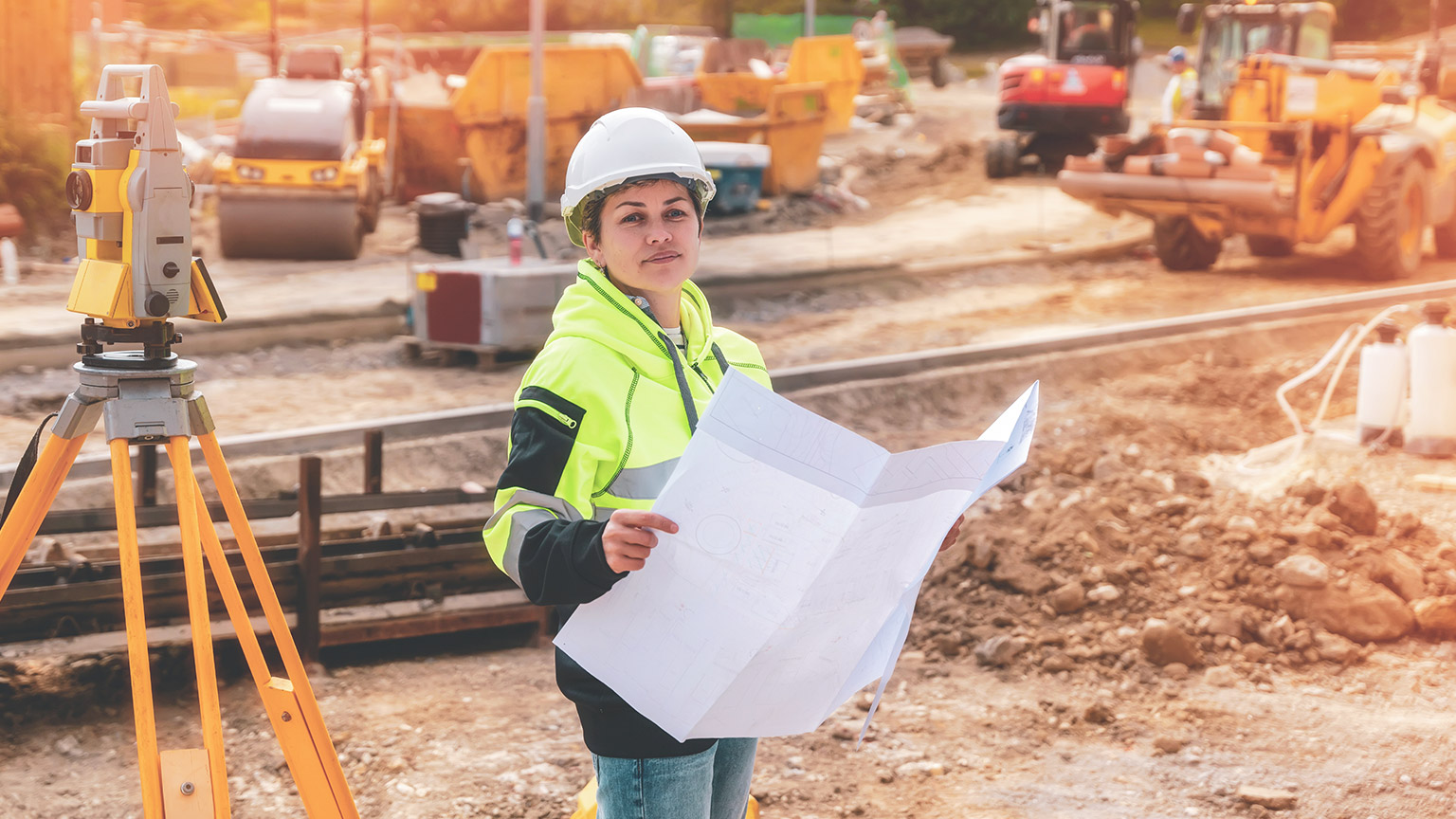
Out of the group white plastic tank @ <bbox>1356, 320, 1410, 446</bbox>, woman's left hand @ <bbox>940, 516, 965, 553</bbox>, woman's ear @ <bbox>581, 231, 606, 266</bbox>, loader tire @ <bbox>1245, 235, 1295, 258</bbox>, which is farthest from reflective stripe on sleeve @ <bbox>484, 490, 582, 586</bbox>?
loader tire @ <bbox>1245, 235, 1295, 258</bbox>

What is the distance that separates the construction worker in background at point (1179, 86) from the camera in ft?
46.9

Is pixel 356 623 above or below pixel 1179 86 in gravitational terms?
below

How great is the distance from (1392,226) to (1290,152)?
112cm

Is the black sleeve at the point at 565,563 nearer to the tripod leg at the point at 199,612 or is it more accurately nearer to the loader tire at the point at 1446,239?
the tripod leg at the point at 199,612

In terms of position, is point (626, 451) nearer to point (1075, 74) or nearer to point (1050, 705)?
point (1050, 705)

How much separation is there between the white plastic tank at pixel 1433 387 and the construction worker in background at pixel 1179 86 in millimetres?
7586

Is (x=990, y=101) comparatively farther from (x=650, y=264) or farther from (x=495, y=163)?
(x=650, y=264)

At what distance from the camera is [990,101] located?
30.2 metres

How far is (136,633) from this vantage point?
241 cm

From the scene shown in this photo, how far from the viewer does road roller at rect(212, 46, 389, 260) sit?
13.6 m

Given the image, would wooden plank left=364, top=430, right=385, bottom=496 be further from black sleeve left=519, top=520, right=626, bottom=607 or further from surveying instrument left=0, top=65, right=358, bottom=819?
black sleeve left=519, top=520, right=626, bottom=607

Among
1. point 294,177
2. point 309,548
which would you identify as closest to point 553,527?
point 309,548

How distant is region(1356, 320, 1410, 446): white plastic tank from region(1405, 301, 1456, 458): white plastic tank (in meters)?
0.13

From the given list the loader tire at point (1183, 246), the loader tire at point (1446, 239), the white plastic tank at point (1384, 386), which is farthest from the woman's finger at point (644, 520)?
the loader tire at point (1446, 239)
